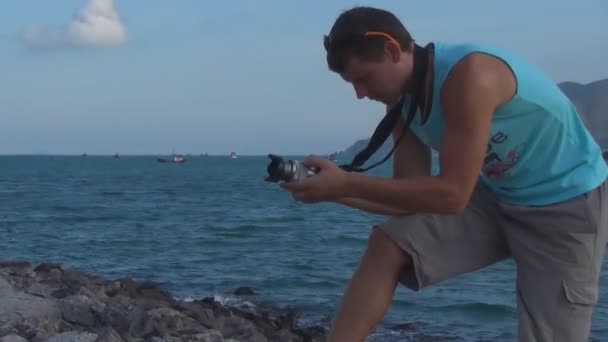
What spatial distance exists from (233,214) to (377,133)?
33.4 meters

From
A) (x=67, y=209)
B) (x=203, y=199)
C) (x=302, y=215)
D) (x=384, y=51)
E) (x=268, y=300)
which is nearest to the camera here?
(x=384, y=51)

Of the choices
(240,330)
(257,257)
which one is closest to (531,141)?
(240,330)

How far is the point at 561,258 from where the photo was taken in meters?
4.53

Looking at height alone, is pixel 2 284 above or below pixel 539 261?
below

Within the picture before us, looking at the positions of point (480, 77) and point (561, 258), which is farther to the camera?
point (561, 258)

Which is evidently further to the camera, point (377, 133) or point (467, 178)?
point (377, 133)

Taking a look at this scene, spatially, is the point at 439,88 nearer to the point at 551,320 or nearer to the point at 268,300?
the point at 551,320

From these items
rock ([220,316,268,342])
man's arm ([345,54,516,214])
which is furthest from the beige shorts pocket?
rock ([220,316,268,342])

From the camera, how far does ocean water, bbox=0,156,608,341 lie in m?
14.2

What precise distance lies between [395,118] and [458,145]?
0.51 metres

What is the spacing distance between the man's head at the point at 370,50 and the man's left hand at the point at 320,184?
1.14 feet

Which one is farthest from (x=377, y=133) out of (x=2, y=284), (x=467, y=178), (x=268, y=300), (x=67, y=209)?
(x=67, y=209)

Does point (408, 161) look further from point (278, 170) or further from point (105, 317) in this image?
point (105, 317)

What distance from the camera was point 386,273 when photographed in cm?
448
